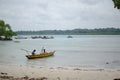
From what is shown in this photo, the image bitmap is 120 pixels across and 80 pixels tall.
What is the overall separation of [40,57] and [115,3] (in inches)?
1318

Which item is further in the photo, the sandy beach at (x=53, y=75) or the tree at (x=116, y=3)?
the sandy beach at (x=53, y=75)

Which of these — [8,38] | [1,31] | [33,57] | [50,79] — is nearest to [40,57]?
[33,57]

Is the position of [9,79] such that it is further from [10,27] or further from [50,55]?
[10,27]

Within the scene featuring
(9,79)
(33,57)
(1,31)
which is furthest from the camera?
(1,31)

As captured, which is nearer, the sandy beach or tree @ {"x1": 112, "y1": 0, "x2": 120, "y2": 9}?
tree @ {"x1": 112, "y1": 0, "x2": 120, "y2": 9}

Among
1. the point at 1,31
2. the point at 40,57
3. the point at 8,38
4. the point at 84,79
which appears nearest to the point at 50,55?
the point at 40,57

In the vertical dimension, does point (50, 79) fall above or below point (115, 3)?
below

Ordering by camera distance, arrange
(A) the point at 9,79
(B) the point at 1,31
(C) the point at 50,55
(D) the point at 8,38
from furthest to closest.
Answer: (D) the point at 8,38 → (B) the point at 1,31 → (C) the point at 50,55 → (A) the point at 9,79

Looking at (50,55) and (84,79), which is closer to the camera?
(84,79)

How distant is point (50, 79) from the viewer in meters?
15.7

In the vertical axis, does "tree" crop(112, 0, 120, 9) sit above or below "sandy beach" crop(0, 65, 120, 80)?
above

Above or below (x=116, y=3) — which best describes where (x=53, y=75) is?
below

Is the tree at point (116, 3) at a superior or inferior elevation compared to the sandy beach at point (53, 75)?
superior

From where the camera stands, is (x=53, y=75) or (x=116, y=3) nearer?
(x=116, y=3)
